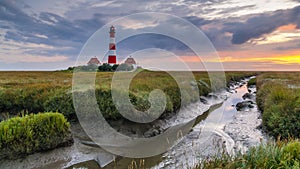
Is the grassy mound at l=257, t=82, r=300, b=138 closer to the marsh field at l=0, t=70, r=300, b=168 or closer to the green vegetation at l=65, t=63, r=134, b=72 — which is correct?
the marsh field at l=0, t=70, r=300, b=168

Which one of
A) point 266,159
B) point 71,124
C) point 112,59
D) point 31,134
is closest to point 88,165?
point 31,134

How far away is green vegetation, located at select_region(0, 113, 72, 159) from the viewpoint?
8.98 metres

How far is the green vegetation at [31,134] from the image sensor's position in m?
8.98

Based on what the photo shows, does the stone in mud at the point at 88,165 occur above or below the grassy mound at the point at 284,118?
below

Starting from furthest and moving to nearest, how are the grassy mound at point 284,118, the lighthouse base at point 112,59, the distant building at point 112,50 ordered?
the lighthouse base at point 112,59 < the distant building at point 112,50 < the grassy mound at point 284,118

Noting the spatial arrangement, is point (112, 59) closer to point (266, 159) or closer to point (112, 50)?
point (112, 50)

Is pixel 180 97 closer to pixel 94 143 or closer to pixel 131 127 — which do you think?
pixel 131 127

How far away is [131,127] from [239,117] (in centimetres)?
934

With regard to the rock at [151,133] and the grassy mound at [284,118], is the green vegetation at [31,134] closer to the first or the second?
the rock at [151,133]

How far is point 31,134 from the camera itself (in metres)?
9.33

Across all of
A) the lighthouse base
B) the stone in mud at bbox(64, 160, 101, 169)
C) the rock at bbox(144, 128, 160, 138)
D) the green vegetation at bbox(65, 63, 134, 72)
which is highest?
the lighthouse base

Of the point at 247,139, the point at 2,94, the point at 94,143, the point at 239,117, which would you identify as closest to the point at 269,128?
the point at 247,139

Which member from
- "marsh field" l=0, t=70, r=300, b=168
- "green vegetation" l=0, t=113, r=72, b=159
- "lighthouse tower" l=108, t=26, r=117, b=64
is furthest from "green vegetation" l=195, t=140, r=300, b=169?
"lighthouse tower" l=108, t=26, r=117, b=64

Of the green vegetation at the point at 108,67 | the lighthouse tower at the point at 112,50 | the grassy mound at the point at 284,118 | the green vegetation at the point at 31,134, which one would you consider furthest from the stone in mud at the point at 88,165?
the lighthouse tower at the point at 112,50
